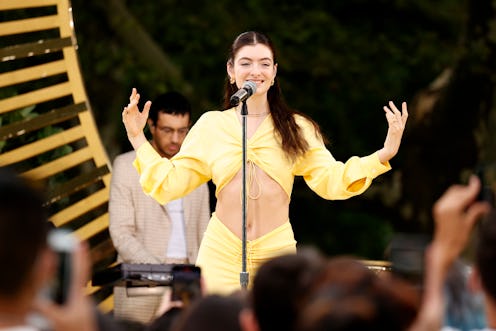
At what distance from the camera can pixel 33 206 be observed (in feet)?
9.32

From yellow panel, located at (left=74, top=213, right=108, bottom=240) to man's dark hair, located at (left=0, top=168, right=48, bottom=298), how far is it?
4.59m

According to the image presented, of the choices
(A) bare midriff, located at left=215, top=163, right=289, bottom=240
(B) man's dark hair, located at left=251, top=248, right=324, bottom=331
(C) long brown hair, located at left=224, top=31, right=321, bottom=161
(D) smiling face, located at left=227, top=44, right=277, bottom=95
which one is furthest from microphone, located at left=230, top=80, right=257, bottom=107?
(B) man's dark hair, located at left=251, top=248, right=324, bottom=331

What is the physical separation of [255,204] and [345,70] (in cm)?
564

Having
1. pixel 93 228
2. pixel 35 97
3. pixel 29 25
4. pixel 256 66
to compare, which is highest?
pixel 29 25

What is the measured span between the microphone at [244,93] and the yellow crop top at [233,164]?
0.25m

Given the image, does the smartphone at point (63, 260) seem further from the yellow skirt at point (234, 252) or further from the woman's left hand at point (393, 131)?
the woman's left hand at point (393, 131)

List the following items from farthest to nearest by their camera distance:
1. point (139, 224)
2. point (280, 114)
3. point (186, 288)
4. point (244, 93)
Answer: point (139, 224) → point (280, 114) → point (244, 93) → point (186, 288)

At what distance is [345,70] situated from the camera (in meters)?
11.3

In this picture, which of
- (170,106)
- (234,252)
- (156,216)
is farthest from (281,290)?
(170,106)

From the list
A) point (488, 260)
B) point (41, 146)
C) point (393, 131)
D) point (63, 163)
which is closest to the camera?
point (488, 260)

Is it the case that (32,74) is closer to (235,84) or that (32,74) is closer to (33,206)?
(235,84)

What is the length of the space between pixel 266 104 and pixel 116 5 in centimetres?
464

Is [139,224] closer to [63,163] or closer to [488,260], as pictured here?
[63,163]

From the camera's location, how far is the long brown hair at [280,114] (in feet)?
19.0
